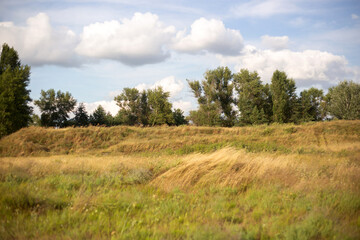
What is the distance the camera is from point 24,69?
1339 inches

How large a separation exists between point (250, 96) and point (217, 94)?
6960 mm

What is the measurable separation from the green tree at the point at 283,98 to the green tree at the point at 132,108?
29252 mm

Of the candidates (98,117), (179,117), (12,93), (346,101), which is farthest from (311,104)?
(12,93)

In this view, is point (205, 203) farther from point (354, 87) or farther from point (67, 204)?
point (354, 87)

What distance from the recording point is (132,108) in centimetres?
5669

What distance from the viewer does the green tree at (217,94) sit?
4906 centimetres

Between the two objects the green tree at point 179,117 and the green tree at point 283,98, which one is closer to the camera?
the green tree at point 283,98

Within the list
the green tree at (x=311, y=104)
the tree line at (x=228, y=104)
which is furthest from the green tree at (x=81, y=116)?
the green tree at (x=311, y=104)

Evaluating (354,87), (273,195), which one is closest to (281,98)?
(354,87)

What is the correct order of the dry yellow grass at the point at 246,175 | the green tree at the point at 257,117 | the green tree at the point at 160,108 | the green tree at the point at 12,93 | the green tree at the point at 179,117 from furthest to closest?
the green tree at the point at 179,117 → the green tree at the point at 160,108 → the green tree at the point at 257,117 → the green tree at the point at 12,93 → the dry yellow grass at the point at 246,175

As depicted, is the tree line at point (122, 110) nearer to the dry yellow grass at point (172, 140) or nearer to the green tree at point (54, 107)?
the green tree at point (54, 107)

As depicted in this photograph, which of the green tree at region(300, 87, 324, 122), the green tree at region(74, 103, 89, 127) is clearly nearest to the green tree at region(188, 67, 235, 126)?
the green tree at region(300, 87, 324, 122)

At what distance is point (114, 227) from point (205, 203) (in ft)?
6.92

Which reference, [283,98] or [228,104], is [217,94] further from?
[283,98]
